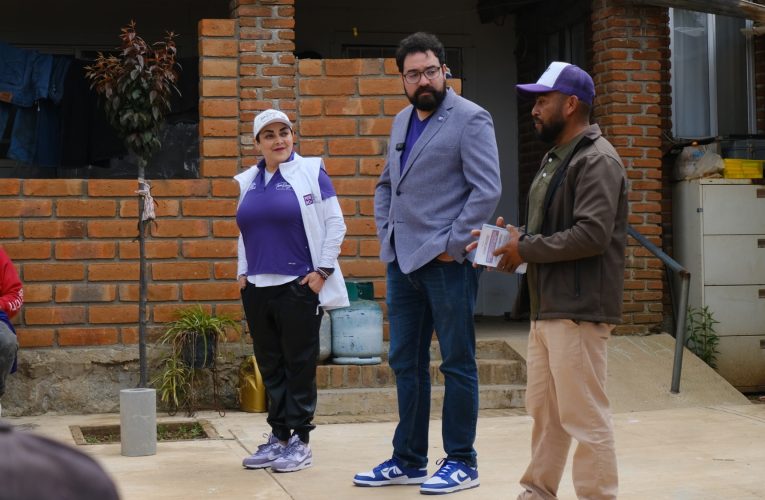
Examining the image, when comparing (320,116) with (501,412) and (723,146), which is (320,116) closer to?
(501,412)

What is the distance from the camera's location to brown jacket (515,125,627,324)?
3906 mm

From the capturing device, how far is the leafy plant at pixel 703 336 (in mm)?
8789

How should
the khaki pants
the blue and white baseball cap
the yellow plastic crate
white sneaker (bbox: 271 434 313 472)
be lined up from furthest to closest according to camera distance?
→ the yellow plastic crate
white sneaker (bbox: 271 434 313 472)
the blue and white baseball cap
the khaki pants

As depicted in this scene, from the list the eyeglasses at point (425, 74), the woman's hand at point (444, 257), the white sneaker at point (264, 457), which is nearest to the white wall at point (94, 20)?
→ the white sneaker at point (264, 457)

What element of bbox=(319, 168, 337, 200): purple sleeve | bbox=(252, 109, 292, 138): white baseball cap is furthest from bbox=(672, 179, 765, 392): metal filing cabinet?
bbox=(252, 109, 292, 138): white baseball cap

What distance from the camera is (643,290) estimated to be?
29.4ft

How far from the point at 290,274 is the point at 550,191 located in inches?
69.8

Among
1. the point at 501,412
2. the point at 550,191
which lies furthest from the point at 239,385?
the point at 550,191

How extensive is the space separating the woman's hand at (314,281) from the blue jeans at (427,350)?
536mm

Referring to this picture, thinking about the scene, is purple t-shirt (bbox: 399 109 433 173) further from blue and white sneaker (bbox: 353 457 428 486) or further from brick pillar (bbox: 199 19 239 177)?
brick pillar (bbox: 199 19 239 177)

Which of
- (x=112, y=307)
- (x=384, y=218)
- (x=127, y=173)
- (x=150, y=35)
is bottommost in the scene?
(x=112, y=307)

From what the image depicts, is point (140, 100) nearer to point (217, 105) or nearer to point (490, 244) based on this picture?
point (217, 105)

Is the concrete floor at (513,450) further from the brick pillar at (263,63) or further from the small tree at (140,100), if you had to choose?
the brick pillar at (263,63)

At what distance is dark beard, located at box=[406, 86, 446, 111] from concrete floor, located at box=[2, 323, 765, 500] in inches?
67.3
